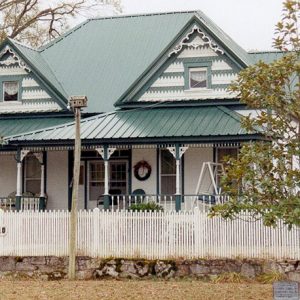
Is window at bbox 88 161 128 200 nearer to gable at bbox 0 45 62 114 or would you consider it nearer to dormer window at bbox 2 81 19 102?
gable at bbox 0 45 62 114

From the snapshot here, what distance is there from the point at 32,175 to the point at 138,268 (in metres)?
8.73

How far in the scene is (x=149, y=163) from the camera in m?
26.1

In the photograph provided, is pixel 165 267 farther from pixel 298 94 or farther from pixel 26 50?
pixel 26 50

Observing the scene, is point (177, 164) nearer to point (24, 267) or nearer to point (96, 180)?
point (96, 180)

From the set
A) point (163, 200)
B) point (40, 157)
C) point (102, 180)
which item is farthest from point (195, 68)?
point (40, 157)

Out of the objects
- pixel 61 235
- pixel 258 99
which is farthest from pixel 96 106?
pixel 258 99

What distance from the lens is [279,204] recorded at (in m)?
13.7

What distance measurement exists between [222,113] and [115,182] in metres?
4.71

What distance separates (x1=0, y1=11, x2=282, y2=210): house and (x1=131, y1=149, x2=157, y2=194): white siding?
0.03 m

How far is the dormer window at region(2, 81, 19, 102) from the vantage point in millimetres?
28047

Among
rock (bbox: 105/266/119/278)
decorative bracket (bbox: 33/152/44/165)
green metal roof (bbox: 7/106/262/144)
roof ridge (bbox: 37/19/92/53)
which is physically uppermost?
roof ridge (bbox: 37/19/92/53)

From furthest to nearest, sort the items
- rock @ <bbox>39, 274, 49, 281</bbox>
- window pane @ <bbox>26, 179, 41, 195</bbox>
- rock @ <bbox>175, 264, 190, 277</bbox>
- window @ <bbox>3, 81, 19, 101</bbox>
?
Result: 1. window @ <bbox>3, 81, 19, 101</bbox>
2. window pane @ <bbox>26, 179, 41, 195</bbox>
3. rock @ <bbox>39, 274, 49, 281</bbox>
4. rock @ <bbox>175, 264, 190, 277</bbox>

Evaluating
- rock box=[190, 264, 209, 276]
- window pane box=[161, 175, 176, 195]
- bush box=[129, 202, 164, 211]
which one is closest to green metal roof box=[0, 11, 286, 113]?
window pane box=[161, 175, 176, 195]

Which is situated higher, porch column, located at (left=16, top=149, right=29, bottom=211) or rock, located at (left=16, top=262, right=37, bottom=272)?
porch column, located at (left=16, top=149, right=29, bottom=211)
